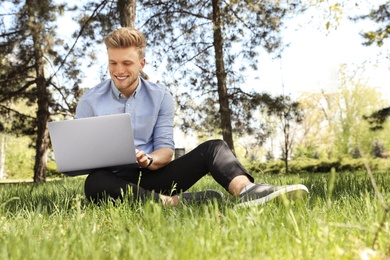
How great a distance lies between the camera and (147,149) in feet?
10.2

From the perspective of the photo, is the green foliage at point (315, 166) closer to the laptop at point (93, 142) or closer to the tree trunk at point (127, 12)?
the tree trunk at point (127, 12)

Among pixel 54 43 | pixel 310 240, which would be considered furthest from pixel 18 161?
Result: pixel 310 240

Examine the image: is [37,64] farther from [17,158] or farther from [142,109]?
[17,158]

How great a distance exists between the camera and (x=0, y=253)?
139 centimetres

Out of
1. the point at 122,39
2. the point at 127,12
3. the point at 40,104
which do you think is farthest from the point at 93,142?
the point at 40,104

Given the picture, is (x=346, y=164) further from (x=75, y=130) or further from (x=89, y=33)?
(x=75, y=130)

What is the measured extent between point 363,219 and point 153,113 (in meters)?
1.65

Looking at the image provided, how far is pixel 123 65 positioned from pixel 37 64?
8.66 metres

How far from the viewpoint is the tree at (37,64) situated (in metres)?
10.1

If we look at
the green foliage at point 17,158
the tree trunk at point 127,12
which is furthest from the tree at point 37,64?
the green foliage at point 17,158

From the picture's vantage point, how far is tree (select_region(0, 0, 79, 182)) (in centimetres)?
1012

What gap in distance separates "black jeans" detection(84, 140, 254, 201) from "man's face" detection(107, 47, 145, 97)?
0.58 meters

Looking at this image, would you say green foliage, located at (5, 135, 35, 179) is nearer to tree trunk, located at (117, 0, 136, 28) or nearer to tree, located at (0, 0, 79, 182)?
tree, located at (0, 0, 79, 182)

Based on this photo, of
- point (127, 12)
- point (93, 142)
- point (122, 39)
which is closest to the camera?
point (93, 142)
